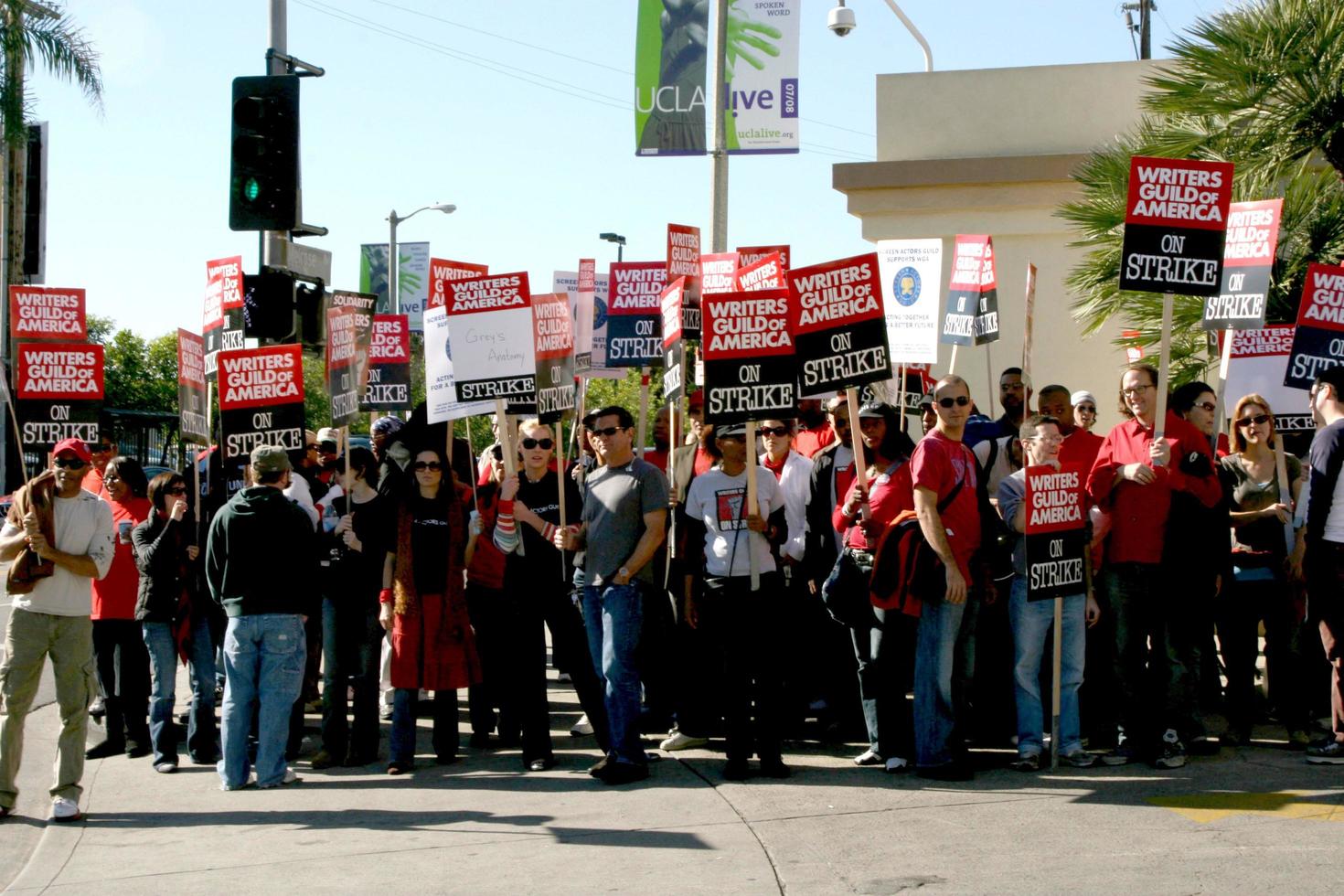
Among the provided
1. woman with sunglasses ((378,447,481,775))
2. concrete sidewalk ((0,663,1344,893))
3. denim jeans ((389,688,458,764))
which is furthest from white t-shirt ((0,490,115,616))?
denim jeans ((389,688,458,764))

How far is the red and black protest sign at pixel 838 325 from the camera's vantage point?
29.4ft

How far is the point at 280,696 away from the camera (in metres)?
8.80

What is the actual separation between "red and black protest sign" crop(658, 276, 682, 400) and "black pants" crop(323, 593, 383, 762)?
2.48 meters

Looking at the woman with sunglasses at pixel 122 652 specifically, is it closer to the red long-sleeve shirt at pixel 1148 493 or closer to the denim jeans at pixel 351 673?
the denim jeans at pixel 351 673

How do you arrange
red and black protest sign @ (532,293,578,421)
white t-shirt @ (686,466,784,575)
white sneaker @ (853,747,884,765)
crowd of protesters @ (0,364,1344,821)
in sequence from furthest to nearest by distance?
red and black protest sign @ (532,293,578,421) → white sneaker @ (853,747,884,765) → white t-shirt @ (686,466,784,575) → crowd of protesters @ (0,364,1344,821)

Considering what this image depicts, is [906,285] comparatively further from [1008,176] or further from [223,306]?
[1008,176]

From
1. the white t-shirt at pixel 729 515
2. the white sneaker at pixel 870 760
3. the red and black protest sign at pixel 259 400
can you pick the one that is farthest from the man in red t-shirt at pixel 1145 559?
the red and black protest sign at pixel 259 400

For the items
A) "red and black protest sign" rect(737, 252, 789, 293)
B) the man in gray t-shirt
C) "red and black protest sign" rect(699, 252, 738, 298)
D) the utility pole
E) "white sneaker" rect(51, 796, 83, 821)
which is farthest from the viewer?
the utility pole

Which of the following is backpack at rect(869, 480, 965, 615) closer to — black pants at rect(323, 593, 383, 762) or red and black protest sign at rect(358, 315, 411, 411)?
black pants at rect(323, 593, 383, 762)

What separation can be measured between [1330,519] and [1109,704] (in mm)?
1610

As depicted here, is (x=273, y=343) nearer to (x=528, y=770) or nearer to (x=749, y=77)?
(x=528, y=770)

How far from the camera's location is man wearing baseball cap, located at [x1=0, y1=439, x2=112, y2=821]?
820cm

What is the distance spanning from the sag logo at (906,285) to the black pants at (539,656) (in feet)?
Answer: 13.1

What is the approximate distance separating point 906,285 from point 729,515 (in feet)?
13.2
